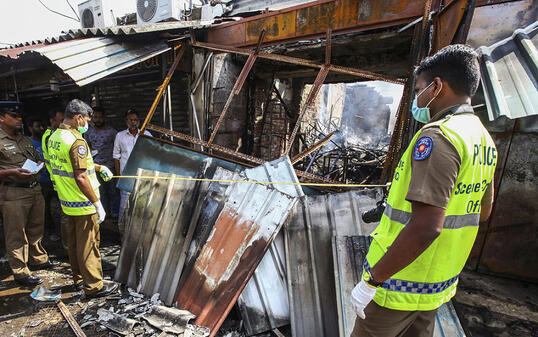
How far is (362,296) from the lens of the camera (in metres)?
1.35

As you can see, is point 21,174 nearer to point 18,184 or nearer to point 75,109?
point 18,184

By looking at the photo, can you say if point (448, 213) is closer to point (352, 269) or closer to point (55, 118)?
point (352, 269)

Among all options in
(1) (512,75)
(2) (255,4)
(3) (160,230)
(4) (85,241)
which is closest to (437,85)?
(1) (512,75)

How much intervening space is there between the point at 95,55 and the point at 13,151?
5.52ft

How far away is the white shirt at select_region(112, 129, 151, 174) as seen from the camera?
460 cm

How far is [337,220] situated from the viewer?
268cm

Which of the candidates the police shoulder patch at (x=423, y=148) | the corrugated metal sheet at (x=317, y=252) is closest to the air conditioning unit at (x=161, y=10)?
the corrugated metal sheet at (x=317, y=252)

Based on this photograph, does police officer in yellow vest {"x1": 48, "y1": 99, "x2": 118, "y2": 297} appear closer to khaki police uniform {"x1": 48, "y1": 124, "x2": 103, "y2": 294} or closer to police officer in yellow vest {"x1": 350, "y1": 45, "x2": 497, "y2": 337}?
khaki police uniform {"x1": 48, "y1": 124, "x2": 103, "y2": 294}

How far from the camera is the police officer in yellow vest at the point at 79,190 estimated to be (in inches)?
109

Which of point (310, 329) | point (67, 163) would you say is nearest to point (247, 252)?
point (310, 329)

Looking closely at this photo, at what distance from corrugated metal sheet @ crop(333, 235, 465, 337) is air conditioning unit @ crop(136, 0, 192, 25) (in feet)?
23.0

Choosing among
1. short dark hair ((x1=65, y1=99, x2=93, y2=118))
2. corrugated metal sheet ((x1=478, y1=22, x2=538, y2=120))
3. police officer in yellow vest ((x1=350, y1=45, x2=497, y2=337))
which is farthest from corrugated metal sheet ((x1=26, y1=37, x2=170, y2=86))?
corrugated metal sheet ((x1=478, y1=22, x2=538, y2=120))

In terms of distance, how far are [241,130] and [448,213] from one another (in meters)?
4.50

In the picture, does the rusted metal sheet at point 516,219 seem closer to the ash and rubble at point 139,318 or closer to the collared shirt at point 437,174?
the collared shirt at point 437,174
